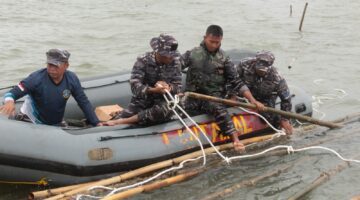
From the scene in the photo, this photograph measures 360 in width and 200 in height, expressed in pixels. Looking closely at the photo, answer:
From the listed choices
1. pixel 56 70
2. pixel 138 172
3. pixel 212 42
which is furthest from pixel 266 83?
pixel 56 70

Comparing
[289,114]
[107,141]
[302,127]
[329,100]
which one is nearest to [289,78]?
[329,100]

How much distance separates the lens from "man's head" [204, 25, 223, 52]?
5936mm

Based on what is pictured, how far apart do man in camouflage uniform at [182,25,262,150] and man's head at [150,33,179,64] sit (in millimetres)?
687

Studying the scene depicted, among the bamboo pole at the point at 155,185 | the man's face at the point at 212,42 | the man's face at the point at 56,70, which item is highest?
the man's face at the point at 212,42

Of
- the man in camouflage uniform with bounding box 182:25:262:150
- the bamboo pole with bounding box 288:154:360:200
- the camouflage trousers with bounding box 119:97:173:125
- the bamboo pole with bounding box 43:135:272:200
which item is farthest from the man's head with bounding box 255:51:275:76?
the bamboo pole with bounding box 288:154:360:200

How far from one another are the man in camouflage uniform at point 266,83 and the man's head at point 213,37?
2.12 ft

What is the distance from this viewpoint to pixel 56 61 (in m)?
5.16

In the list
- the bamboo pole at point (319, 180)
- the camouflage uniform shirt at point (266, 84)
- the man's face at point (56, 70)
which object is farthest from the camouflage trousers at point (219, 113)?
the man's face at point (56, 70)

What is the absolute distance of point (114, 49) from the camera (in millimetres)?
13281

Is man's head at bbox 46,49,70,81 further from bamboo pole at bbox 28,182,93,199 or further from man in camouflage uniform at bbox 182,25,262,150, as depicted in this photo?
man in camouflage uniform at bbox 182,25,262,150

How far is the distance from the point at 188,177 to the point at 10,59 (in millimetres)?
7646

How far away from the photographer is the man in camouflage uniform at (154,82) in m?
5.61

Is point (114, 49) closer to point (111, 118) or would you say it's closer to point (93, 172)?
point (111, 118)

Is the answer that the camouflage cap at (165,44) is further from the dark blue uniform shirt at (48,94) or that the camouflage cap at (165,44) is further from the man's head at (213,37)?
the dark blue uniform shirt at (48,94)
